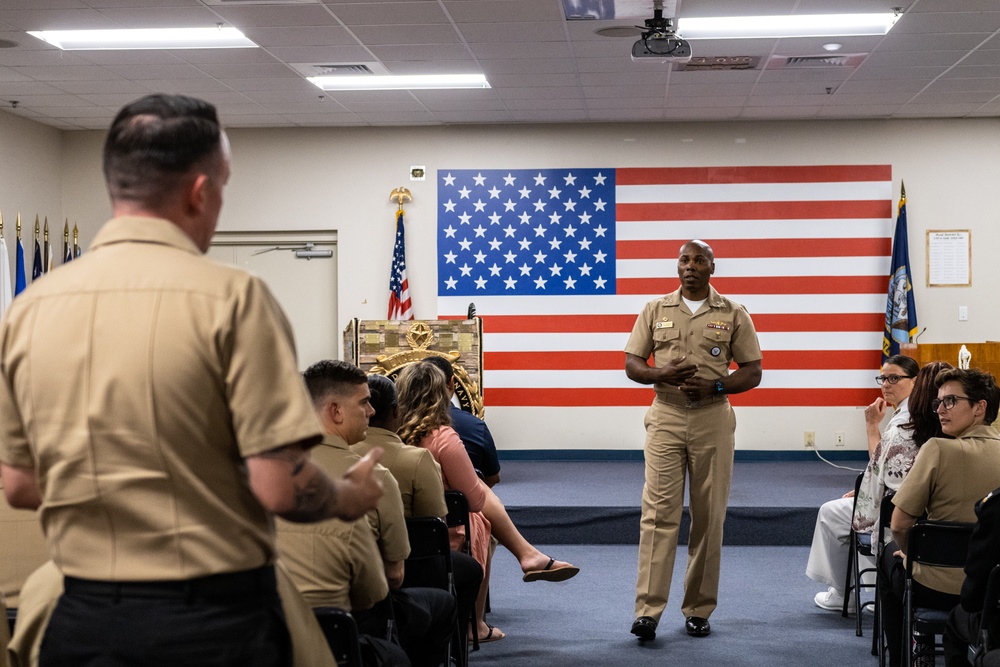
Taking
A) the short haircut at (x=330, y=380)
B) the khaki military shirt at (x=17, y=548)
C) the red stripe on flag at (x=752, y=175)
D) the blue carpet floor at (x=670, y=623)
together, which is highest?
the red stripe on flag at (x=752, y=175)

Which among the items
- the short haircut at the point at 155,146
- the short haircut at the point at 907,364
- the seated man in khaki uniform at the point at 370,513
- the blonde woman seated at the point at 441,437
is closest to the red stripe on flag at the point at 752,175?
the short haircut at the point at 907,364

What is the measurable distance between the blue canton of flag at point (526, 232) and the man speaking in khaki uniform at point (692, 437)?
14.3ft

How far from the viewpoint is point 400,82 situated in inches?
304

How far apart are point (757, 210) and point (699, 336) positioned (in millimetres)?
4619

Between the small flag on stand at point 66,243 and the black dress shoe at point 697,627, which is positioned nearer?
the black dress shoe at point 697,627

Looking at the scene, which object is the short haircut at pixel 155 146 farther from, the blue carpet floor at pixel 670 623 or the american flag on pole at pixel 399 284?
the american flag on pole at pixel 399 284

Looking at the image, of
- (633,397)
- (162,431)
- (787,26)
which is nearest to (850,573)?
(787,26)

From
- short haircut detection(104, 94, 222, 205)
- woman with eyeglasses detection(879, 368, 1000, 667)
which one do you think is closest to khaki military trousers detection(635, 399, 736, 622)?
woman with eyeglasses detection(879, 368, 1000, 667)

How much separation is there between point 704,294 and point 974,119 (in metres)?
5.40

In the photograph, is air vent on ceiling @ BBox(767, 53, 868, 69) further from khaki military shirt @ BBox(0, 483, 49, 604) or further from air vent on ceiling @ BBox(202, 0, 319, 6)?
khaki military shirt @ BBox(0, 483, 49, 604)

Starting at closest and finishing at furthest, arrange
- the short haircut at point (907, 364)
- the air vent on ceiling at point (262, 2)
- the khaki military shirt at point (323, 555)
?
the khaki military shirt at point (323, 555)
the short haircut at point (907, 364)
the air vent on ceiling at point (262, 2)

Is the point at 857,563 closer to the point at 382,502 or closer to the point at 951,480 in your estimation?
the point at 951,480

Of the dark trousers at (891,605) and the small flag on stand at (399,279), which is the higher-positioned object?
the small flag on stand at (399,279)

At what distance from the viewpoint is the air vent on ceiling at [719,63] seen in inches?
274
